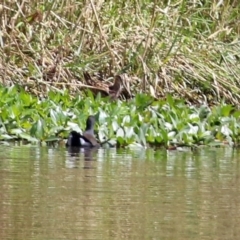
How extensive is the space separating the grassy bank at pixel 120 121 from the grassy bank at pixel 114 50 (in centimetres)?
102

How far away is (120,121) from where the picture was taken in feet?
27.9

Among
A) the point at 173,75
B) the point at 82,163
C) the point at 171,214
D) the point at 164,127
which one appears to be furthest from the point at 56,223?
Answer: the point at 173,75

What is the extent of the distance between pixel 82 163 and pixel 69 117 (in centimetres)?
221

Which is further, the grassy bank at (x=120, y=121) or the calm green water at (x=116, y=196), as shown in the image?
the grassy bank at (x=120, y=121)

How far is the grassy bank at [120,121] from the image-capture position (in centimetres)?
815

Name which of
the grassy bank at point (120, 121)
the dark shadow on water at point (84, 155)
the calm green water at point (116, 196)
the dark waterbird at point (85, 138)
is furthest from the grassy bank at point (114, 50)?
the calm green water at point (116, 196)

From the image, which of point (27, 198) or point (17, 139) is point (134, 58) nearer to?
point (17, 139)

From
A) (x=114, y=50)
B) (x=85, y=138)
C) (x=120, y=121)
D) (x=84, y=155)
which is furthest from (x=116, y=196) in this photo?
(x=114, y=50)

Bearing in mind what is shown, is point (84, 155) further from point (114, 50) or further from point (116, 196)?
point (114, 50)

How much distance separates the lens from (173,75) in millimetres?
11273

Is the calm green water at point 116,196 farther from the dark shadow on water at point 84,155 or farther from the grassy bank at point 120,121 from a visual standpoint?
the grassy bank at point 120,121

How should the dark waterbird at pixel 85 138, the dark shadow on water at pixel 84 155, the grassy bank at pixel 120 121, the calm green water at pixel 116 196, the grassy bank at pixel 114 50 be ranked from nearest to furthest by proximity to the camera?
1. the calm green water at pixel 116 196
2. the dark shadow on water at pixel 84 155
3. the dark waterbird at pixel 85 138
4. the grassy bank at pixel 120 121
5. the grassy bank at pixel 114 50

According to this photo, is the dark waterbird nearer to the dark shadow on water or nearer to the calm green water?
the dark shadow on water

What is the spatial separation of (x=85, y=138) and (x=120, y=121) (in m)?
0.76
